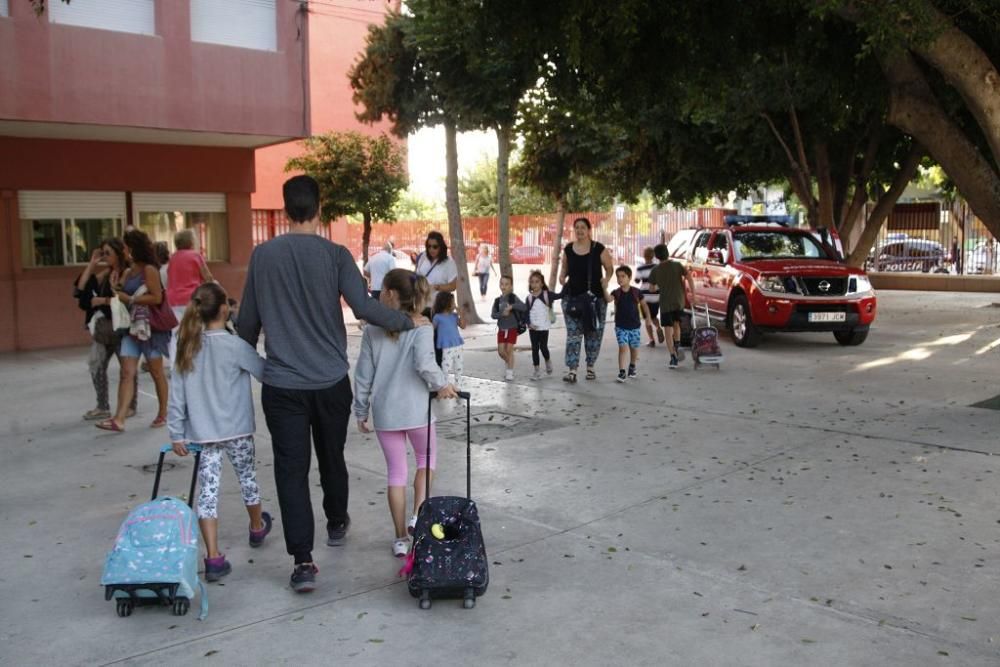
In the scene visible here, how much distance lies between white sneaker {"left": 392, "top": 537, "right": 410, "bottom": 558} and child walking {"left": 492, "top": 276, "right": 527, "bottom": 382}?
5816 millimetres

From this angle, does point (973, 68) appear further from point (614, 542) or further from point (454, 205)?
point (454, 205)

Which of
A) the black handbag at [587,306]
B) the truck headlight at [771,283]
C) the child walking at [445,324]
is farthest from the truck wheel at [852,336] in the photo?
the child walking at [445,324]

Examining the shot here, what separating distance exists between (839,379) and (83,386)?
8.63 m

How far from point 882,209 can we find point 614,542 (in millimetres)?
16127

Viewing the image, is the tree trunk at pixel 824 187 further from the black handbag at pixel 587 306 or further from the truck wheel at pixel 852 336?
the black handbag at pixel 587 306

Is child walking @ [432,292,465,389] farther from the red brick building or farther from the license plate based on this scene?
the red brick building

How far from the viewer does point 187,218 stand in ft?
56.6

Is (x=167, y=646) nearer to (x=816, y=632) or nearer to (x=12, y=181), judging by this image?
(x=816, y=632)

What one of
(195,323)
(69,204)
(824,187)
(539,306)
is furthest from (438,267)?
(824,187)

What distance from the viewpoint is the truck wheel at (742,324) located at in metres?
14.5

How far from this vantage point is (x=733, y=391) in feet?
35.3

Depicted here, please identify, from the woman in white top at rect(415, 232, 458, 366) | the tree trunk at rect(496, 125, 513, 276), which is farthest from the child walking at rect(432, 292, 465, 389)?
the tree trunk at rect(496, 125, 513, 276)

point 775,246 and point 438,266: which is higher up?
point 775,246

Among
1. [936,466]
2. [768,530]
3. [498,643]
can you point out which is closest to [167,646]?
[498,643]
